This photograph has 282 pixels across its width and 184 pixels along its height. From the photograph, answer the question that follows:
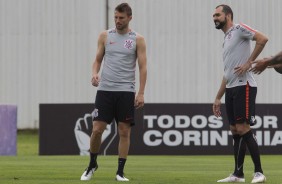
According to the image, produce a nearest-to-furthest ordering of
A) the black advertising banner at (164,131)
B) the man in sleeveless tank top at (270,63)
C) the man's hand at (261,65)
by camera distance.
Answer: the man in sleeveless tank top at (270,63)
the man's hand at (261,65)
the black advertising banner at (164,131)

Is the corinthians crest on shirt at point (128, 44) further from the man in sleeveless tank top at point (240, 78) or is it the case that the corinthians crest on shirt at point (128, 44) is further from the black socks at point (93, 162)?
the black socks at point (93, 162)

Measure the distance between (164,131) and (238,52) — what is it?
37.8ft

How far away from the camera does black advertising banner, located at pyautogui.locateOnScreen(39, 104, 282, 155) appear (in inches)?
939

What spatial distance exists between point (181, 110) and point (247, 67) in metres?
11.7

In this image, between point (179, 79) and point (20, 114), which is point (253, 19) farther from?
point (20, 114)

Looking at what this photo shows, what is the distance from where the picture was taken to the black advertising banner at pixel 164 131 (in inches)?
939

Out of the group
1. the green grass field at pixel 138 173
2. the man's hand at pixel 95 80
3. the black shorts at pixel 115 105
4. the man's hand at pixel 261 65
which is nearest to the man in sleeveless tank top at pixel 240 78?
the green grass field at pixel 138 173

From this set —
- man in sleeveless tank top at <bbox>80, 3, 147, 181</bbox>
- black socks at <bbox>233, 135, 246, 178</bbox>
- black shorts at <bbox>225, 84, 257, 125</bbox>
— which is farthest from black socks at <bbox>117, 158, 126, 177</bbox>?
black shorts at <bbox>225, 84, 257, 125</bbox>

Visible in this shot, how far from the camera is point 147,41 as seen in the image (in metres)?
36.6

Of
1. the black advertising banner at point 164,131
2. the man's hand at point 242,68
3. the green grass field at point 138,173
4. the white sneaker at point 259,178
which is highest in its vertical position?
the man's hand at point 242,68

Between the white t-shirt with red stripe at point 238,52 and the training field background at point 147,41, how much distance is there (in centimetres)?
2363

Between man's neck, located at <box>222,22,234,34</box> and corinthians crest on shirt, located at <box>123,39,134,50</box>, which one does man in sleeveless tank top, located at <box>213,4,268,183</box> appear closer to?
man's neck, located at <box>222,22,234,34</box>

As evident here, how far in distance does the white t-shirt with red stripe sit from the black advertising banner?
11.3 metres

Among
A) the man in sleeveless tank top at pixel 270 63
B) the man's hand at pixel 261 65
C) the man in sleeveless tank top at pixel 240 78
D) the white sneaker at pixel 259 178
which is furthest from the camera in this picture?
the man in sleeveless tank top at pixel 240 78
